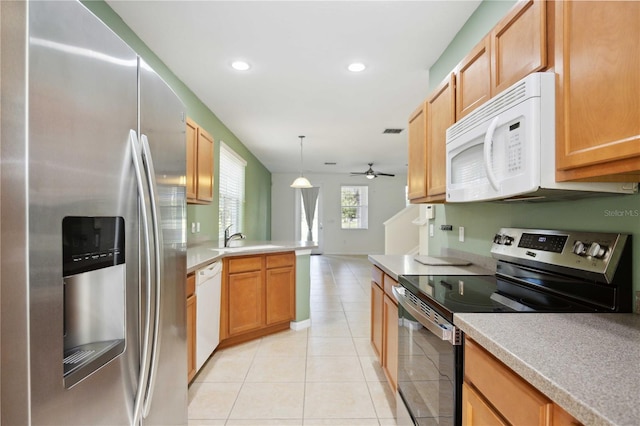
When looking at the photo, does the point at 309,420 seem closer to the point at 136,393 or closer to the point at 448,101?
the point at 136,393

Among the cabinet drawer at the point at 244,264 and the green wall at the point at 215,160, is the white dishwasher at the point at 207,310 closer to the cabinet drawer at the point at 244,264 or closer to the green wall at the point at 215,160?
the cabinet drawer at the point at 244,264

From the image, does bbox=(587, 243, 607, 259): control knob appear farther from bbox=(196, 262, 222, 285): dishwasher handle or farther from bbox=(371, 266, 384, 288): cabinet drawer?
bbox=(196, 262, 222, 285): dishwasher handle

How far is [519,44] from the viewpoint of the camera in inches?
52.9

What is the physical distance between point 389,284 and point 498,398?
1.32m

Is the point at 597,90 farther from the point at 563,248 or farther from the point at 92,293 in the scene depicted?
the point at 92,293

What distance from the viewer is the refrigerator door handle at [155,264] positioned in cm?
111

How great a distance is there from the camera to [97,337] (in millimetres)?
970

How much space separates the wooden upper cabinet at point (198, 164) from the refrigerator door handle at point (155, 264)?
5.60 feet

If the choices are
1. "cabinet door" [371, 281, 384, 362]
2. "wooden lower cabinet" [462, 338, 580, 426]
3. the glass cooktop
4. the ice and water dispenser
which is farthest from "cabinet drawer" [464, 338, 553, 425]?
"cabinet door" [371, 281, 384, 362]

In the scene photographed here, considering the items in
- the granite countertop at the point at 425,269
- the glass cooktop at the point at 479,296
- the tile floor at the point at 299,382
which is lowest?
the tile floor at the point at 299,382

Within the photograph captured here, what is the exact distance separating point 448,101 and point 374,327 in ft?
5.99

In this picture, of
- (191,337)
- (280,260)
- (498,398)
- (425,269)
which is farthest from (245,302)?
(498,398)

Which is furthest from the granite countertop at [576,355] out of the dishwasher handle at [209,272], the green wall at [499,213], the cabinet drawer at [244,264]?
the cabinet drawer at [244,264]

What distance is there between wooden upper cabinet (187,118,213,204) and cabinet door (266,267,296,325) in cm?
102
